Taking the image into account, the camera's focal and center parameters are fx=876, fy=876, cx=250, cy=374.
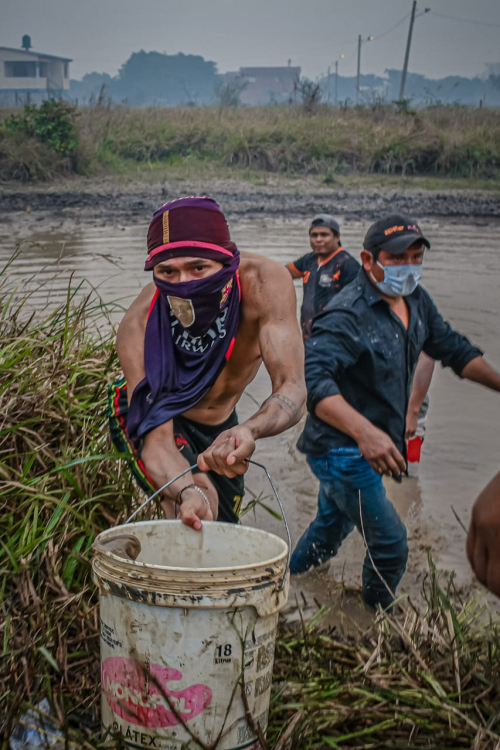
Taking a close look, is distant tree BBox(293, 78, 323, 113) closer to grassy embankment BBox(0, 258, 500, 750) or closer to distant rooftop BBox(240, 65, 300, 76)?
grassy embankment BBox(0, 258, 500, 750)

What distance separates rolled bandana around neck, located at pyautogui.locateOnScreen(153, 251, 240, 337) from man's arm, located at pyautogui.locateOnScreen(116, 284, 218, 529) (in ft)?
0.58

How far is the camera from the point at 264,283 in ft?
11.7

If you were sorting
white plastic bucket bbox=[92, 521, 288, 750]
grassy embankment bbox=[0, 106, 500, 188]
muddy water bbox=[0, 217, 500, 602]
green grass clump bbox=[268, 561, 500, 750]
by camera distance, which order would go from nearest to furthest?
white plastic bucket bbox=[92, 521, 288, 750]
green grass clump bbox=[268, 561, 500, 750]
muddy water bbox=[0, 217, 500, 602]
grassy embankment bbox=[0, 106, 500, 188]

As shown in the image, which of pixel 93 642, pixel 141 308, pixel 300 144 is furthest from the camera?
pixel 300 144

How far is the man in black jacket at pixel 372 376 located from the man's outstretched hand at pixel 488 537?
2306mm

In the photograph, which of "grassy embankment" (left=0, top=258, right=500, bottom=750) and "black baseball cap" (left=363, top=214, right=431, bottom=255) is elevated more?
"black baseball cap" (left=363, top=214, right=431, bottom=255)

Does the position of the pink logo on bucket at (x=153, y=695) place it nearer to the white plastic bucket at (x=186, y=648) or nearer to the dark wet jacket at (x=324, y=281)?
the white plastic bucket at (x=186, y=648)

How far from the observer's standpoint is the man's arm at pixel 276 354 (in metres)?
2.96

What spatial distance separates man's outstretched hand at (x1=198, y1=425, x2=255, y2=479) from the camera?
2.62m

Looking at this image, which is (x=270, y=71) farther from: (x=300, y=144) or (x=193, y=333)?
(x=193, y=333)

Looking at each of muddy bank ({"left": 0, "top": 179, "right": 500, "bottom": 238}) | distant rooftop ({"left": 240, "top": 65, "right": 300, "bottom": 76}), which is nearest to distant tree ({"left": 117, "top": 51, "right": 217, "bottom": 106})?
distant rooftop ({"left": 240, "top": 65, "right": 300, "bottom": 76})

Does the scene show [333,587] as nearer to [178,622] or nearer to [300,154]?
[178,622]

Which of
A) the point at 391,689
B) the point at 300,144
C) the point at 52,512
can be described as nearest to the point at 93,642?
the point at 52,512

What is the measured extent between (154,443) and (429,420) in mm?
4959
